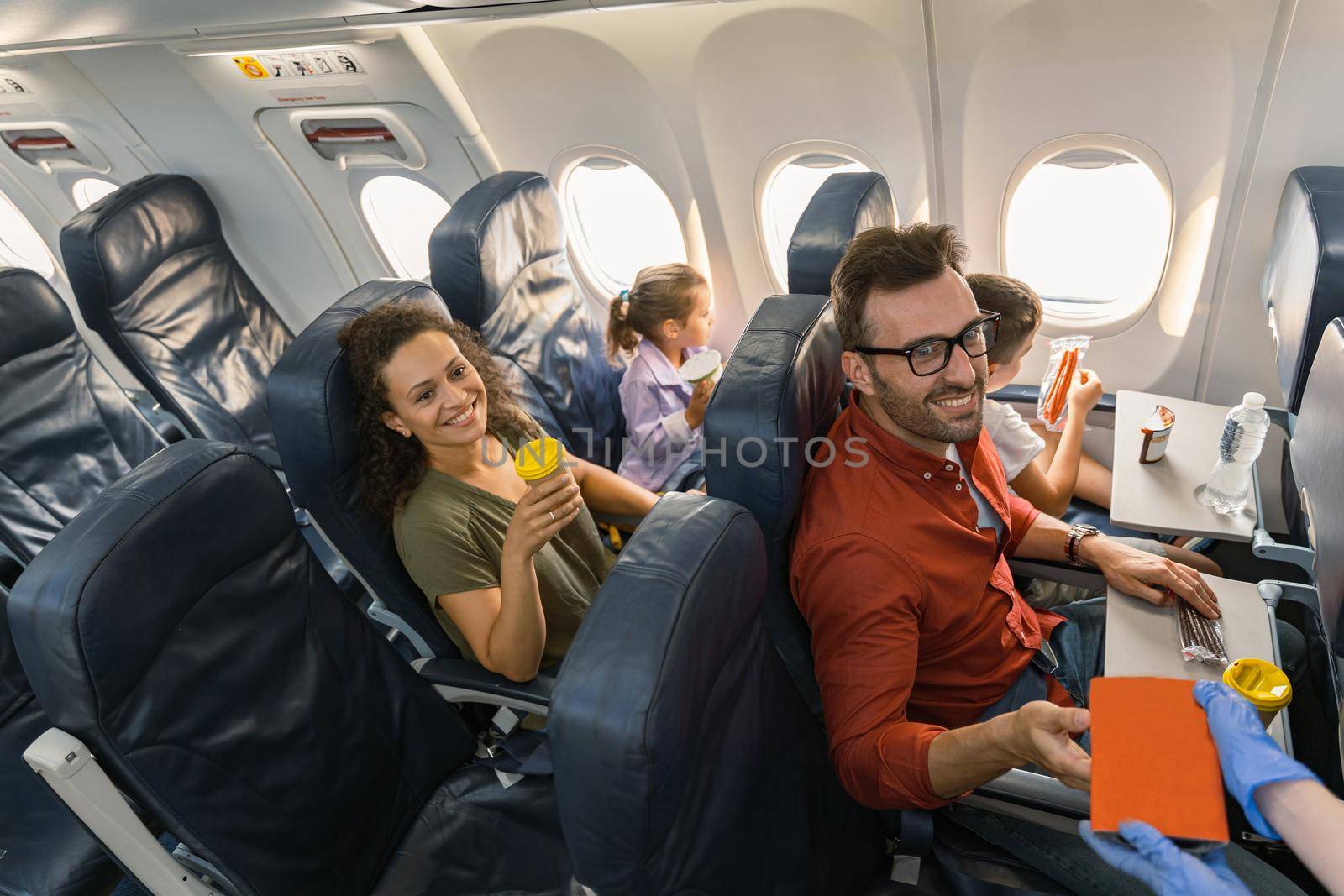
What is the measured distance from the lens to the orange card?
3.80 ft

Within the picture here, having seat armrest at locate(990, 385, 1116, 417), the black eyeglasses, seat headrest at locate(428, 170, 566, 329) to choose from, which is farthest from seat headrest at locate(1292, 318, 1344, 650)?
seat headrest at locate(428, 170, 566, 329)

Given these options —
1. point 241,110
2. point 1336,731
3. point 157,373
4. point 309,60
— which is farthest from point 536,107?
point 1336,731

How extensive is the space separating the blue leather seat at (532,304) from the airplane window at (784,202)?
2.86 ft

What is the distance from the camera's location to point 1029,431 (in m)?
2.59

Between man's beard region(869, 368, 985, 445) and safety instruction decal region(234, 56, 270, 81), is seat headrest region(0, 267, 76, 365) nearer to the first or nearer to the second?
safety instruction decal region(234, 56, 270, 81)

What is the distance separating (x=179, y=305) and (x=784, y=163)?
8.55 feet

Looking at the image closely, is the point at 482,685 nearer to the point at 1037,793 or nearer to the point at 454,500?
the point at 454,500

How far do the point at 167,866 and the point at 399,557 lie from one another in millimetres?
752

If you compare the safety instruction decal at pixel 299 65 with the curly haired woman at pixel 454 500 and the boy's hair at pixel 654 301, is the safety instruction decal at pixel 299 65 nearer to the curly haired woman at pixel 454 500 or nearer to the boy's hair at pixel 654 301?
the boy's hair at pixel 654 301

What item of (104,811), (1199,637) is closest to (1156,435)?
(1199,637)

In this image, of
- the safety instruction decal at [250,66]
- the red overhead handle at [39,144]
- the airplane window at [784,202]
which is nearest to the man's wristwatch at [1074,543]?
the airplane window at [784,202]

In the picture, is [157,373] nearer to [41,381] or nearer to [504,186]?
[41,381]

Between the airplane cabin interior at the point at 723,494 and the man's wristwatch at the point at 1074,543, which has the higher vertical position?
the airplane cabin interior at the point at 723,494

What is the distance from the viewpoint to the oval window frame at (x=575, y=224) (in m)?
3.79
